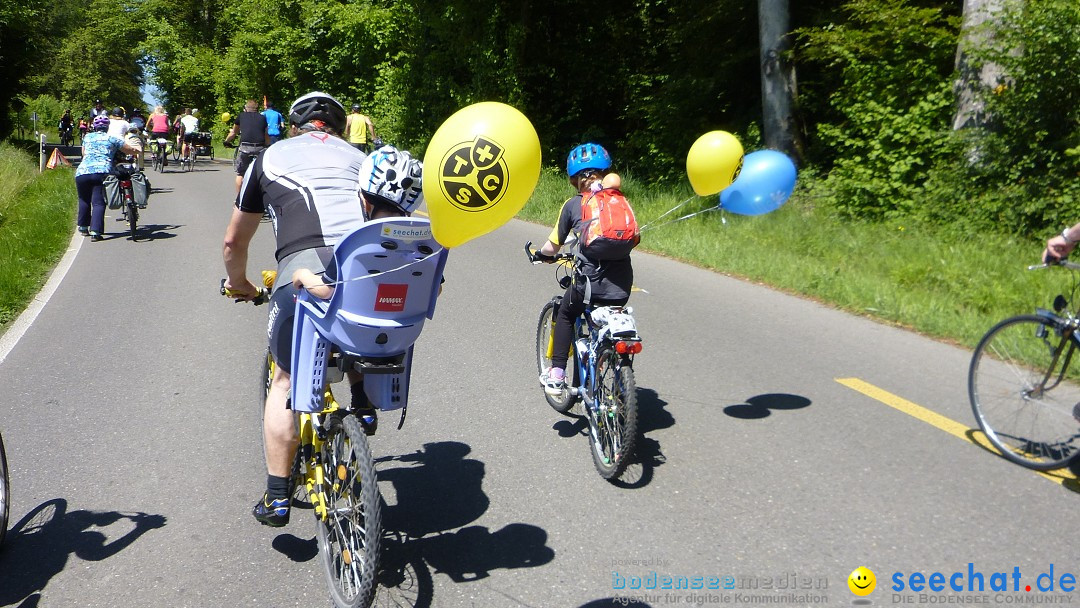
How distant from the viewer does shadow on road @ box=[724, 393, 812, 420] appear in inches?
215

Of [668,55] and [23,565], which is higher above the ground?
[668,55]

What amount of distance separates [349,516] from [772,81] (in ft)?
41.2

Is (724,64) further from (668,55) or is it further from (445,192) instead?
(445,192)

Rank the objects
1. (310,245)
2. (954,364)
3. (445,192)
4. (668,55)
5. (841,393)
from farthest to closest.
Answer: (668,55) < (954,364) < (841,393) < (310,245) < (445,192)

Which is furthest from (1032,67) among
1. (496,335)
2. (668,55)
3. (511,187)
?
(668,55)

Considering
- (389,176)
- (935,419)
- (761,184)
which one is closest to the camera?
(389,176)

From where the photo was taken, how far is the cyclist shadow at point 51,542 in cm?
358

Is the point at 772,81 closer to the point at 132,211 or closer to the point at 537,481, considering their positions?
the point at 132,211

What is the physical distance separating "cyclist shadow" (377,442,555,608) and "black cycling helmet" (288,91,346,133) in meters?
1.85

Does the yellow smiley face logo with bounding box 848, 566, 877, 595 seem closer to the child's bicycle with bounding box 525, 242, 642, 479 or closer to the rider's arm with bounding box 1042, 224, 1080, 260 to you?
the child's bicycle with bounding box 525, 242, 642, 479

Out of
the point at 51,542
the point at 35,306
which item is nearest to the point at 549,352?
the point at 51,542

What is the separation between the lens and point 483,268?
34.8ft

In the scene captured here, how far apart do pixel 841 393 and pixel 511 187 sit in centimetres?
366

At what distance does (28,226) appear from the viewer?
1306 cm
